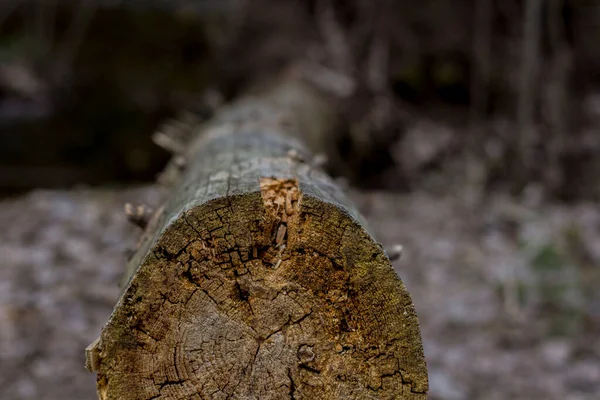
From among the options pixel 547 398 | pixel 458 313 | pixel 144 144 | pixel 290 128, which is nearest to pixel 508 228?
pixel 458 313

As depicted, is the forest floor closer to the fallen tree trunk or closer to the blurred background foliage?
the blurred background foliage

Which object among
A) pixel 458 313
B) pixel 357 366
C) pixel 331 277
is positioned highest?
pixel 458 313

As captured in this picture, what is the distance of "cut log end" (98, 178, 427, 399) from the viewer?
164 centimetres

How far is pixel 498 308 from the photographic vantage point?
15.1 ft

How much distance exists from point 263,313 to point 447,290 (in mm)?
3392

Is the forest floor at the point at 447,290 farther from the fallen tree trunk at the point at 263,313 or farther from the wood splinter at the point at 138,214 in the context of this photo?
the fallen tree trunk at the point at 263,313

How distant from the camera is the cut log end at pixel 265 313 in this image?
5.37 feet

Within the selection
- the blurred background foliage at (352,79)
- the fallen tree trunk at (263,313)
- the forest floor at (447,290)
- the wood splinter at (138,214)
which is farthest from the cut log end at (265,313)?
the blurred background foliage at (352,79)

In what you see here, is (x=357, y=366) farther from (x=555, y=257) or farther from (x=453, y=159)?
(x=453, y=159)

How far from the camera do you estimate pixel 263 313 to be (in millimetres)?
1699

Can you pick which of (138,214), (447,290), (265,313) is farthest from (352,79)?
(265,313)

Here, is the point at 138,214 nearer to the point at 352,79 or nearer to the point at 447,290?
the point at 447,290

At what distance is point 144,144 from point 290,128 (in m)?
3.63

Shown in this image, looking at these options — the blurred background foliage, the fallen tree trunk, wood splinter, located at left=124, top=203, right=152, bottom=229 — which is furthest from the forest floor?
the fallen tree trunk
